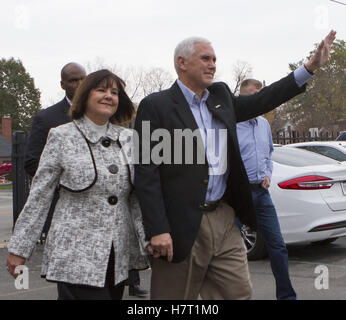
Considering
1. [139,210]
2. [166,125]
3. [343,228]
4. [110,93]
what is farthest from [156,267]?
[343,228]

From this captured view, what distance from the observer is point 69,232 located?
107 inches

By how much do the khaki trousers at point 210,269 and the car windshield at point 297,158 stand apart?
3944mm

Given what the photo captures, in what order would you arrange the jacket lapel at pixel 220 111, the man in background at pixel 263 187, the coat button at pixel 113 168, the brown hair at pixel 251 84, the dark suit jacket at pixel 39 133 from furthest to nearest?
the brown hair at pixel 251 84
the man in background at pixel 263 187
the dark suit jacket at pixel 39 133
the jacket lapel at pixel 220 111
the coat button at pixel 113 168

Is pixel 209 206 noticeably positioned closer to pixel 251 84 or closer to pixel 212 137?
pixel 212 137

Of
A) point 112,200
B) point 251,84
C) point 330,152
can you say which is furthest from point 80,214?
point 330,152

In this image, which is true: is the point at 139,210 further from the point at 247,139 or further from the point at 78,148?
the point at 247,139

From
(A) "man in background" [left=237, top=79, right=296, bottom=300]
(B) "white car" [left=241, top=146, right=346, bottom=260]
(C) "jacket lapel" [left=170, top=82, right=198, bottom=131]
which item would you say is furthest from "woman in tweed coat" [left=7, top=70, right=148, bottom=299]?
(B) "white car" [left=241, top=146, right=346, bottom=260]

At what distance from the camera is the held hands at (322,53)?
2.98 m

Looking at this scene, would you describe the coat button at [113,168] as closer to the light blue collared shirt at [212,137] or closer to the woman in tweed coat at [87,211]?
the woman in tweed coat at [87,211]

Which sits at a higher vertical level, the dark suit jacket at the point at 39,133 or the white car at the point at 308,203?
the dark suit jacket at the point at 39,133

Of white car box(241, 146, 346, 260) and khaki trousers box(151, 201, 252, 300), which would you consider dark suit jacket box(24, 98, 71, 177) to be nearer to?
khaki trousers box(151, 201, 252, 300)

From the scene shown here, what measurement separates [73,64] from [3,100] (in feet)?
203

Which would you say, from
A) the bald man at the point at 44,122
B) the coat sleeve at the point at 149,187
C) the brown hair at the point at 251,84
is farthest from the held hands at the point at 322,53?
the brown hair at the point at 251,84

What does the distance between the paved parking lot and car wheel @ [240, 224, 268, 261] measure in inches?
3.8
